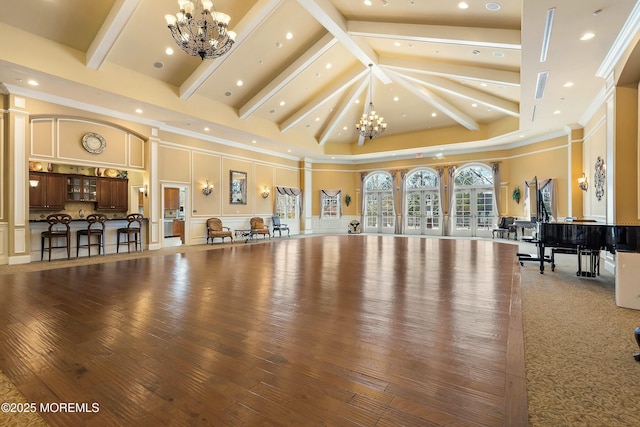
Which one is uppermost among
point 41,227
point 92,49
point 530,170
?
point 92,49

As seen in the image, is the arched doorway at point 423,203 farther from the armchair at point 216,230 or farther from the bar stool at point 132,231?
the bar stool at point 132,231

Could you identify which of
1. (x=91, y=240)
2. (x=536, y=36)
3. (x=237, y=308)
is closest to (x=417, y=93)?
(x=536, y=36)

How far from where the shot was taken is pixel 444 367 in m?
2.09

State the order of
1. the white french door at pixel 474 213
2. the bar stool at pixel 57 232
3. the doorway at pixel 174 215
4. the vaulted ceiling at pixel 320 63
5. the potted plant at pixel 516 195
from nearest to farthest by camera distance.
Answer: the vaulted ceiling at pixel 320 63 → the bar stool at pixel 57 232 → the doorway at pixel 174 215 → the potted plant at pixel 516 195 → the white french door at pixel 474 213

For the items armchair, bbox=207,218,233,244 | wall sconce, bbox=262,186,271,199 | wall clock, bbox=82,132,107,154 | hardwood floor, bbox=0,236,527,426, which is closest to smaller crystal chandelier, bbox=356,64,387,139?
wall sconce, bbox=262,186,271,199

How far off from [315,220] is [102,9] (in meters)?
11.3

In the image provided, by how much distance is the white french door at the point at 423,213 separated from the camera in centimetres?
1412

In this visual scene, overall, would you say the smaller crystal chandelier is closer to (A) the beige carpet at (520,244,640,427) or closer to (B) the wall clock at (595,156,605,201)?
(B) the wall clock at (595,156,605,201)

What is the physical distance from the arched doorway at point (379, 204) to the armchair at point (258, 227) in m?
5.80

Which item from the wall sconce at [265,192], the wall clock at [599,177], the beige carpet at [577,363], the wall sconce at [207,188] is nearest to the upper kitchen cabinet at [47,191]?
the wall sconce at [207,188]

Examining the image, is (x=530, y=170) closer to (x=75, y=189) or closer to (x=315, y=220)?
(x=315, y=220)

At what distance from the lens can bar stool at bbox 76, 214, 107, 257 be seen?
7438mm

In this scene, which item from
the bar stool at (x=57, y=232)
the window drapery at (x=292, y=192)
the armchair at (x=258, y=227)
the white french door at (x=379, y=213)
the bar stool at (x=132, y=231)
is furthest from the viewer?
the white french door at (x=379, y=213)

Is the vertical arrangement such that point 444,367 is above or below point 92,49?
below
